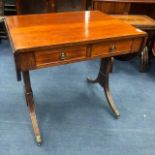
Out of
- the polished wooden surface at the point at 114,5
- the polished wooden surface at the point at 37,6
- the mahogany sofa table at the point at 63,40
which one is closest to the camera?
the mahogany sofa table at the point at 63,40

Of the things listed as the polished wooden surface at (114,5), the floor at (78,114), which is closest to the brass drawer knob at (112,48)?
the floor at (78,114)

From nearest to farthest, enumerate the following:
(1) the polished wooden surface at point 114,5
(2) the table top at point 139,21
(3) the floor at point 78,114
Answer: (3) the floor at point 78,114 < (2) the table top at point 139,21 < (1) the polished wooden surface at point 114,5

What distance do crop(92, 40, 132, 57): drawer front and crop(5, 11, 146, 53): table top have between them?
2.0 inches

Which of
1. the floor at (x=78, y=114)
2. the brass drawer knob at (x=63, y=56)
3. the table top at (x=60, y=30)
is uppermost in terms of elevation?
the table top at (x=60, y=30)

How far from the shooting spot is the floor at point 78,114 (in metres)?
1.36

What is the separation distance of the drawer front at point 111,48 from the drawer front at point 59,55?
0.08m

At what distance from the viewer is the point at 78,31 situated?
3.71 feet

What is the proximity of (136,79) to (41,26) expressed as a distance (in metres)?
1.34

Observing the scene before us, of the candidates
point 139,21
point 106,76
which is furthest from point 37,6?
point 106,76

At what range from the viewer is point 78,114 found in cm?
162

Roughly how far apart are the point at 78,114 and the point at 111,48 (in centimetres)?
71

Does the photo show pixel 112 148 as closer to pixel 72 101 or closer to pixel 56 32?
pixel 72 101

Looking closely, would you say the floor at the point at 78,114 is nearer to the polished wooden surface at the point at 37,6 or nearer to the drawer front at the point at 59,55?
the drawer front at the point at 59,55

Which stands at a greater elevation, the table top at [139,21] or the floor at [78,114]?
the table top at [139,21]
